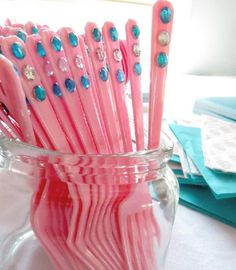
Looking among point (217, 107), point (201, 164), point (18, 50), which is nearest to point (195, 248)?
point (201, 164)

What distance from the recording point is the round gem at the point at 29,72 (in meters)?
0.19

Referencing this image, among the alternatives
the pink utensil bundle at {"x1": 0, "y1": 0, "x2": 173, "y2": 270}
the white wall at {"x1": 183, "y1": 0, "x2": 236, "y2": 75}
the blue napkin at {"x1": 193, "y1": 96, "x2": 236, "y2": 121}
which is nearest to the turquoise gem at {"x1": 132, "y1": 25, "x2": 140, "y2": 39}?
the pink utensil bundle at {"x1": 0, "y1": 0, "x2": 173, "y2": 270}

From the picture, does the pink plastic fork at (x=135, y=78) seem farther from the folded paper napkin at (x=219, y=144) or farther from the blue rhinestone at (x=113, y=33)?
the folded paper napkin at (x=219, y=144)

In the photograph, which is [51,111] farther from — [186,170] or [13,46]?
[186,170]

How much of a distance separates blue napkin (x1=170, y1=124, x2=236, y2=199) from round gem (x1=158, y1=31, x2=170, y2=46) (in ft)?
0.56

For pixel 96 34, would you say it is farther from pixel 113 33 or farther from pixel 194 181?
pixel 194 181

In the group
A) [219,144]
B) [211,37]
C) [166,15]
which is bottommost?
[211,37]

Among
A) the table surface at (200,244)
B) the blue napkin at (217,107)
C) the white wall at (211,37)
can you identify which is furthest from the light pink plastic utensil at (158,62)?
the white wall at (211,37)

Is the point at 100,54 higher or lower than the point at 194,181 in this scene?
higher

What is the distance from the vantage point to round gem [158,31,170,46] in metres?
0.21

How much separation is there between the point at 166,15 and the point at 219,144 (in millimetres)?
273

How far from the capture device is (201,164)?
0.40 m

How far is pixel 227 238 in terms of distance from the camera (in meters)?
0.32

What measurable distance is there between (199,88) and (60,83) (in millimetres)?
825
